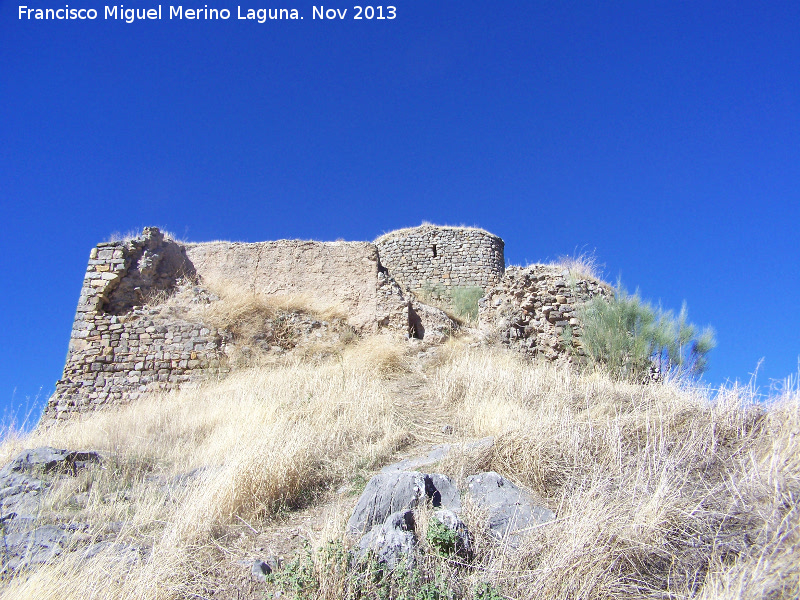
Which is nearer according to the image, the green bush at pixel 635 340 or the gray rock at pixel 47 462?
the gray rock at pixel 47 462

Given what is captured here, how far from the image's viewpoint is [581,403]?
6.04 meters

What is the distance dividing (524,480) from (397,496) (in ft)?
3.60

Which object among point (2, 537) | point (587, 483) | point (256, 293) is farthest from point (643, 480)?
point (256, 293)

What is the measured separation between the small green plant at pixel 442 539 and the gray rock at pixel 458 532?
0.01 metres

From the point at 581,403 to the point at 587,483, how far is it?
7.22 ft

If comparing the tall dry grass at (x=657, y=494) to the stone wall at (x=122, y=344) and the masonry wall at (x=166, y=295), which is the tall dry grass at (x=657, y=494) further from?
the stone wall at (x=122, y=344)

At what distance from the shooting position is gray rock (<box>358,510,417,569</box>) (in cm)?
310

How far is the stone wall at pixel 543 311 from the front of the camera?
10.2 metres

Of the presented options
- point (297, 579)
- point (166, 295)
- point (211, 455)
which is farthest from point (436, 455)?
point (166, 295)

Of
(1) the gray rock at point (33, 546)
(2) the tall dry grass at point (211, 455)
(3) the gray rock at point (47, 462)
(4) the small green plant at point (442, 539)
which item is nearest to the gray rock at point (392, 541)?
(4) the small green plant at point (442, 539)

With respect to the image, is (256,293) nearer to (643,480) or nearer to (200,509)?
(200,509)

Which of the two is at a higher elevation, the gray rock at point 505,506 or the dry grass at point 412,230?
the dry grass at point 412,230

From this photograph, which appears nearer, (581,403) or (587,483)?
(587,483)

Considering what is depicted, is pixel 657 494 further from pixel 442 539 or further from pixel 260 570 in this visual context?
pixel 260 570
